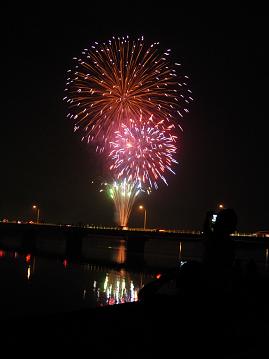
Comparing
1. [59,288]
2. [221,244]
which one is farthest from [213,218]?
[59,288]

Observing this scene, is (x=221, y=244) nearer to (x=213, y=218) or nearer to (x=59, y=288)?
(x=213, y=218)

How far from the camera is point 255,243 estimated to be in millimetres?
72562

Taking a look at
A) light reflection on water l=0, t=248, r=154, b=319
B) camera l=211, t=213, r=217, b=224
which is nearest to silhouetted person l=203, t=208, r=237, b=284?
camera l=211, t=213, r=217, b=224

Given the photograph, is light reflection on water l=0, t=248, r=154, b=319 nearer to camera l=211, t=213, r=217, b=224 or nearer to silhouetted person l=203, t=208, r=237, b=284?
camera l=211, t=213, r=217, b=224

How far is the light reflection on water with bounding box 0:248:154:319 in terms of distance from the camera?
29.0m

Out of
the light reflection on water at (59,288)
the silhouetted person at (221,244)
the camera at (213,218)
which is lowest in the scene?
the light reflection on water at (59,288)

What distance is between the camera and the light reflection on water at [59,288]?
Answer: 2902 cm

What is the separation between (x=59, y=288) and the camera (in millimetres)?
37219

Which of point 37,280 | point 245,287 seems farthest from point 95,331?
point 37,280

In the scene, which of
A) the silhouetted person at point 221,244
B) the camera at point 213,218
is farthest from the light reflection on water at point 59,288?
the silhouetted person at point 221,244

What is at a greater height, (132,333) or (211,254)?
(211,254)

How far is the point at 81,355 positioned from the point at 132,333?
70.8 inches

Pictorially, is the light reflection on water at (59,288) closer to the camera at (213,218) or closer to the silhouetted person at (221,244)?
the camera at (213,218)

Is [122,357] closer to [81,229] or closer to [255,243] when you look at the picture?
[255,243]
